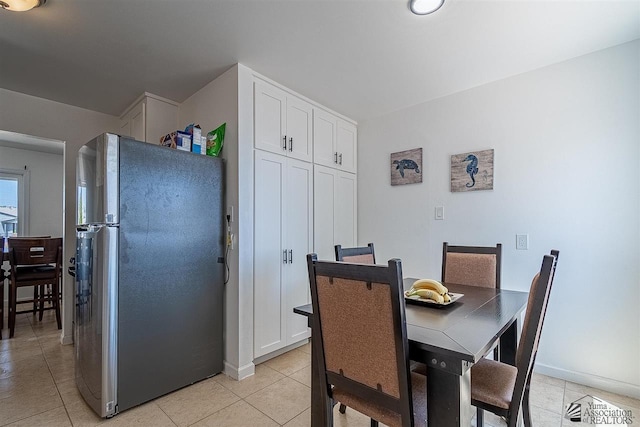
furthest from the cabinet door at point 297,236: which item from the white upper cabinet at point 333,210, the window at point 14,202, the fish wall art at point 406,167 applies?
the window at point 14,202

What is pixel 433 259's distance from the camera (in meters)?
2.94

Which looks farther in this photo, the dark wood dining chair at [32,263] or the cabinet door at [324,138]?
the dark wood dining chair at [32,263]

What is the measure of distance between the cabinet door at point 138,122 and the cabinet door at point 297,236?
141cm

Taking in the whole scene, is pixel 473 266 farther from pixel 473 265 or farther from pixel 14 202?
pixel 14 202

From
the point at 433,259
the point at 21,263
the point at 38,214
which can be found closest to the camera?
the point at 433,259

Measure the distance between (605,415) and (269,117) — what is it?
311 cm

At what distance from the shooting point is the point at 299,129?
2.88m

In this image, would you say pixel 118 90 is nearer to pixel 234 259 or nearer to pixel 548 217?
pixel 234 259

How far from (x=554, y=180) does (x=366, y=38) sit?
183 centimetres

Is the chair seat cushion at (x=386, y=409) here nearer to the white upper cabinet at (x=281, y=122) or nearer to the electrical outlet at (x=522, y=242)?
the electrical outlet at (x=522, y=242)

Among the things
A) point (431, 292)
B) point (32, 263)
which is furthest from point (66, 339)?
point (431, 292)

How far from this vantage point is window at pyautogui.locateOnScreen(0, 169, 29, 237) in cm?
452

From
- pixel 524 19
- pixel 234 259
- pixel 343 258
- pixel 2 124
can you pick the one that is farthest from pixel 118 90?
pixel 524 19

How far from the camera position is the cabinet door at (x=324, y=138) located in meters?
3.07
